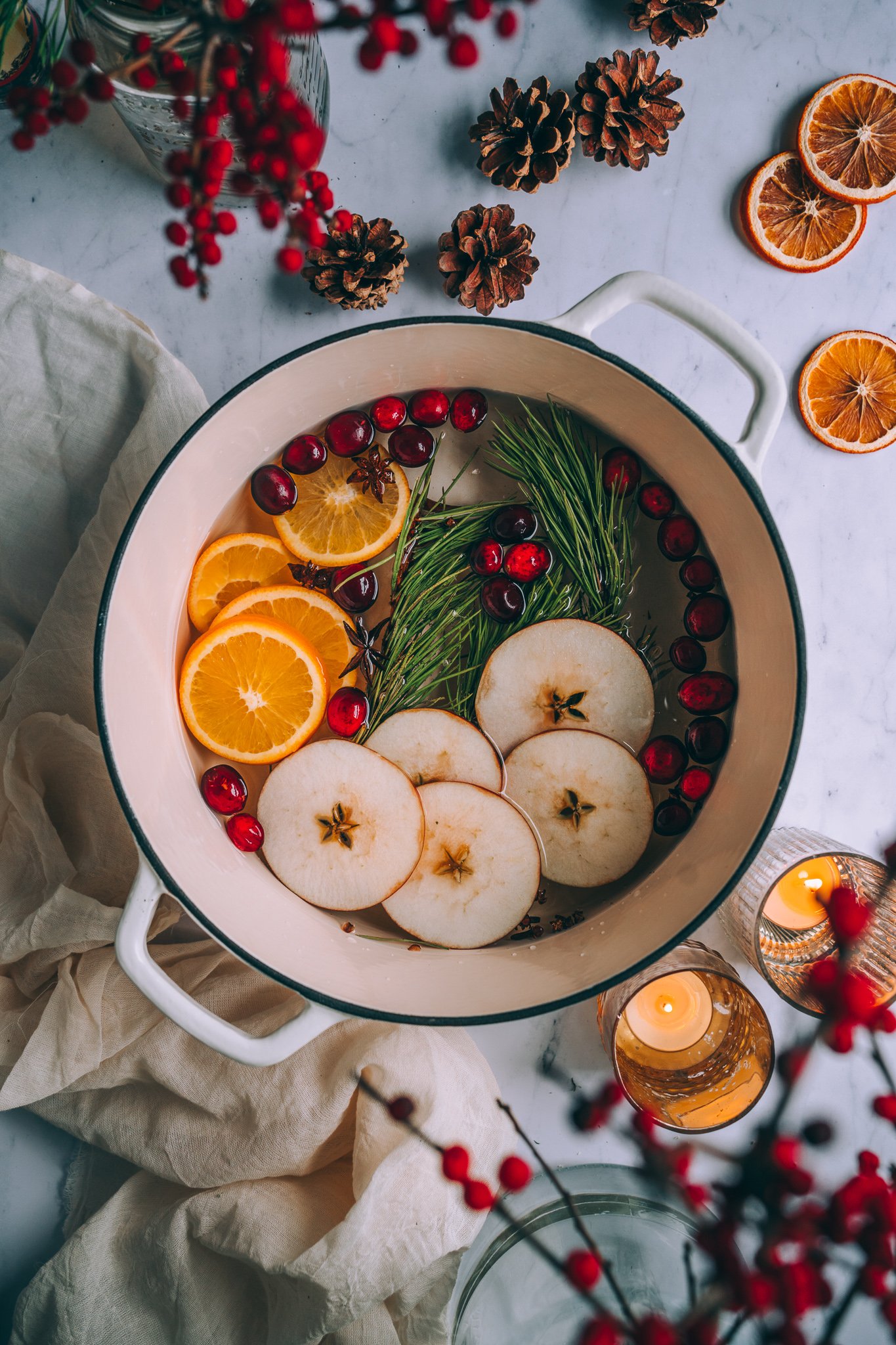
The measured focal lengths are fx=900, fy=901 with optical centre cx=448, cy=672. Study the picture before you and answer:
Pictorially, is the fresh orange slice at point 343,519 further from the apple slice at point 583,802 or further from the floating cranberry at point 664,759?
the floating cranberry at point 664,759

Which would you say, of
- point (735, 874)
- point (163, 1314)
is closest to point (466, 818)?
point (735, 874)

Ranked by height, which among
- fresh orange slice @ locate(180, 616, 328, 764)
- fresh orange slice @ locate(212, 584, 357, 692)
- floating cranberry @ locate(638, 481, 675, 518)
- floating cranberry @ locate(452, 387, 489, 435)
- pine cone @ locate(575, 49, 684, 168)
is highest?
pine cone @ locate(575, 49, 684, 168)

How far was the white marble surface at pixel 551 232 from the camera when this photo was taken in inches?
Answer: 45.2

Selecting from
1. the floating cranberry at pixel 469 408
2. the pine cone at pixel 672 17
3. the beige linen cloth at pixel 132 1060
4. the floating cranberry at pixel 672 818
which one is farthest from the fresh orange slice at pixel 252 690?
the pine cone at pixel 672 17

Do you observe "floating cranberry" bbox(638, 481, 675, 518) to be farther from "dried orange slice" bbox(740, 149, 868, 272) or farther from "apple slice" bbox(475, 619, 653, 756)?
"dried orange slice" bbox(740, 149, 868, 272)

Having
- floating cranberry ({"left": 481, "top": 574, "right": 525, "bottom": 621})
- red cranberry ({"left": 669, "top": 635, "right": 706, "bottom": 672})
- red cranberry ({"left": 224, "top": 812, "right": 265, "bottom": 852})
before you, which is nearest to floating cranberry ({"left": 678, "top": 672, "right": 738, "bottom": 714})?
red cranberry ({"left": 669, "top": 635, "right": 706, "bottom": 672})

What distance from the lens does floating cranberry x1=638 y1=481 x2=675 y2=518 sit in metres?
1.12

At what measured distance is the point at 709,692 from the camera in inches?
43.8

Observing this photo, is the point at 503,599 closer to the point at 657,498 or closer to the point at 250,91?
the point at 657,498

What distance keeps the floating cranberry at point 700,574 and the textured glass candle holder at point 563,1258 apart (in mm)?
681

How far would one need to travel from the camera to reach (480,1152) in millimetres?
1067

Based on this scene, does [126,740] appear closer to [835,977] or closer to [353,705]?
[353,705]

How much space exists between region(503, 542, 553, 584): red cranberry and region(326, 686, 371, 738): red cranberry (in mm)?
250

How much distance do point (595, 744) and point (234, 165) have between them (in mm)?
801
